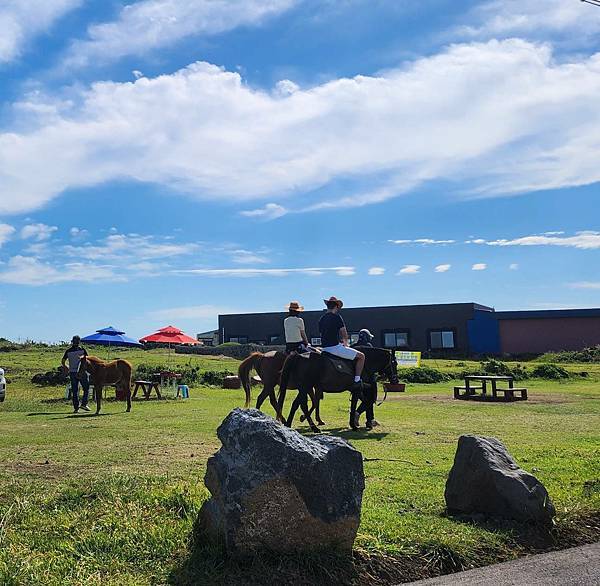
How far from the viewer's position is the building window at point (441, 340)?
4953 cm

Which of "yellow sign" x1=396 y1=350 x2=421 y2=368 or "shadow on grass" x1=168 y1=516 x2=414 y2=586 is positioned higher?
"yellow sign" x1=396 y1=350 x2=421 y2=368

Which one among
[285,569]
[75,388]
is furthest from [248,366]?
[285,569]

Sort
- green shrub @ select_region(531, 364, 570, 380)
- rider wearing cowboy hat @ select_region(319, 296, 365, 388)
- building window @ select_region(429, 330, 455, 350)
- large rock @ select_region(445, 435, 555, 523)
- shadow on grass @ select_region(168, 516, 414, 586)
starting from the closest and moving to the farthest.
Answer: shadow on grass @ select_region(168, 516, 414, 586), large rock @ select_region(445, 435, 555, 523), rider wearing cowboy hat @ select_region(319, 296, 365, 388), green shrub @ select_region(531, 364, 570, 380), building window @ select_region(429, 330, 455, 350)

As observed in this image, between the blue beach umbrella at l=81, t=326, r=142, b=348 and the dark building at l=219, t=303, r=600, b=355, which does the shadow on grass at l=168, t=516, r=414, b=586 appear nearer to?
the blue beach umbrella at l=81, t=326, r=142, b=348

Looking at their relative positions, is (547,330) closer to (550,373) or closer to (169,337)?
(550,373)

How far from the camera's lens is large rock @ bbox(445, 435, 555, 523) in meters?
6.19

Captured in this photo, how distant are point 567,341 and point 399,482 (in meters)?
42.9

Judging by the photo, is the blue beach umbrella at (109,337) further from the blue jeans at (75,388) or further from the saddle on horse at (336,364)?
the saddle on horse at (336,364)

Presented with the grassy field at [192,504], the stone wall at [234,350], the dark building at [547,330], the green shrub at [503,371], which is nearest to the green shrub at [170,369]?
the stone wall at [234,350]

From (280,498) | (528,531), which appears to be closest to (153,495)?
(280,498)

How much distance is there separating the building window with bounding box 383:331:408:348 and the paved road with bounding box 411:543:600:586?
44.9 metres

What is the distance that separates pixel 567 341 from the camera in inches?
1865

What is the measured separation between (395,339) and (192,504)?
45208 mm

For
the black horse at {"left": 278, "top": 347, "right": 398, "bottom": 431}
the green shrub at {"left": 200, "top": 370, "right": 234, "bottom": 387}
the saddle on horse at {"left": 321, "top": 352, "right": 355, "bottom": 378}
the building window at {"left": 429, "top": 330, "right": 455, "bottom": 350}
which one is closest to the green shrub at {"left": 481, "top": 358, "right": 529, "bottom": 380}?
the green shrub at {"left": 200, "top": 370, "right": 234, "bottom": 387}
